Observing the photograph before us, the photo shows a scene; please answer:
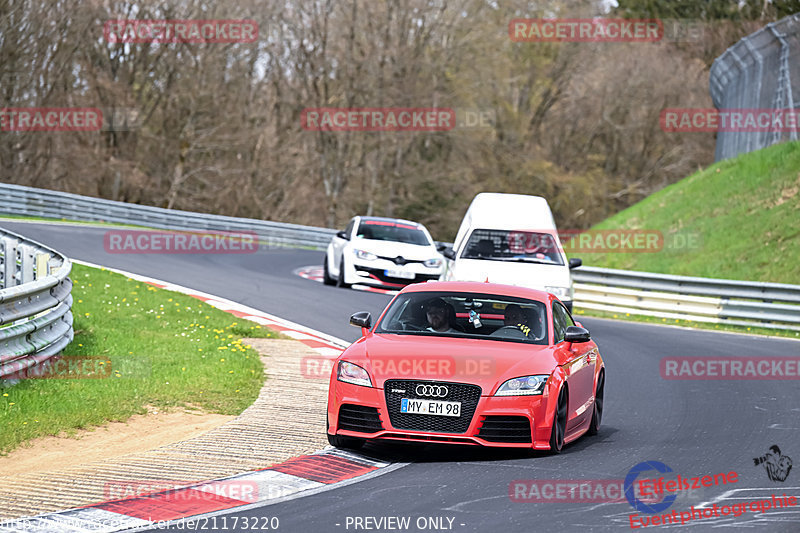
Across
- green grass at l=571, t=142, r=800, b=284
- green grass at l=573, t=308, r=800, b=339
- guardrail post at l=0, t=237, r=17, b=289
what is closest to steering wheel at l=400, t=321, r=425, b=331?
guardrail post at l=0, t=237, r=17, b=289

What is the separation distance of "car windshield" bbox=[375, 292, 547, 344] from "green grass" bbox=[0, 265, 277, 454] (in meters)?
2.09

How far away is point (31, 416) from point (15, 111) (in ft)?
129

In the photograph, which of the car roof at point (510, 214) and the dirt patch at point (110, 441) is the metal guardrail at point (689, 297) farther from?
the dirt patch at point (110, 441)

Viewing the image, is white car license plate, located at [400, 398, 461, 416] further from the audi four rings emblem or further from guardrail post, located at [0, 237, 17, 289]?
guardrail post, located at [0, 237, 17, 289]

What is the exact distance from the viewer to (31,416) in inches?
370

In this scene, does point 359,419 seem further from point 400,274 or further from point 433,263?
point 433,263

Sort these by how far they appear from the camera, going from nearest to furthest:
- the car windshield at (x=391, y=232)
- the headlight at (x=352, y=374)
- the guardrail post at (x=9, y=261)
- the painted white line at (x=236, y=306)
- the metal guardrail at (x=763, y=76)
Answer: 1. the headlight at (x=352, y=374)
2. the painted white line at (x=236, y=306)
3. the guardrail post at (x=9, y=261)
4. the car windshield at (x=391, y=232)
5. the metal guardrail at (x=763, y=76)

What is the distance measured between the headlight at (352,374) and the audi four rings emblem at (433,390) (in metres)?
0.40

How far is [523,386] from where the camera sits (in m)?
8.57

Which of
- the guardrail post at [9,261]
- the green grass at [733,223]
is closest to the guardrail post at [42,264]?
the guardrail post at [9,261]

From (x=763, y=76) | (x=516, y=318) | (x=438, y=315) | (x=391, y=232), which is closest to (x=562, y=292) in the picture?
(x=516, y=318)

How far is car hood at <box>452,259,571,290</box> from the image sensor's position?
56.0 ft

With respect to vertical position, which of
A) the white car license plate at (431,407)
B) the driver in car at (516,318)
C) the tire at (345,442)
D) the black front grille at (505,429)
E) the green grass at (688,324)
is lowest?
the green grass at (688,324)

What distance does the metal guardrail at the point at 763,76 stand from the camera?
28.2m
